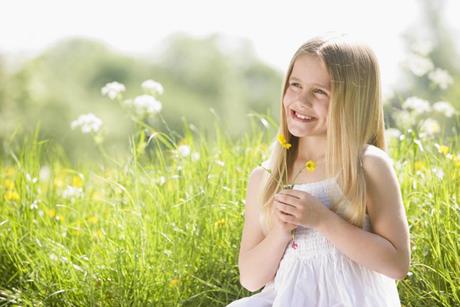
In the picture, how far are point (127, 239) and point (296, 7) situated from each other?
17782mm

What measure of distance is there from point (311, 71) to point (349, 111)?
14cm

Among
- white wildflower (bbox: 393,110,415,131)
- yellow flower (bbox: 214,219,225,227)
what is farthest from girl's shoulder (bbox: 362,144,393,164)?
white wildflower (bbox: 393,110,415,131)

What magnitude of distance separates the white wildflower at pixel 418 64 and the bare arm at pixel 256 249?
125 centimetres

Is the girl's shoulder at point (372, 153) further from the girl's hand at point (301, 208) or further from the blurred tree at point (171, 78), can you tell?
the blurred tree at point (171, 78)

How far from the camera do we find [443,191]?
2400mm

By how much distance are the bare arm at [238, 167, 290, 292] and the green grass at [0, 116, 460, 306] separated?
34cm

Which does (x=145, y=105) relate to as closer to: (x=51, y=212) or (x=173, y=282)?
(x=51, y=212)

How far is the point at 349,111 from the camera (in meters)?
1.90

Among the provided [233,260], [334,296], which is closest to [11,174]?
[233,260]

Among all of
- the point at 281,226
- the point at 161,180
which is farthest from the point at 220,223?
the point at 281,226

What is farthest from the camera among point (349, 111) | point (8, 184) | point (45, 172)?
point (45, 172)

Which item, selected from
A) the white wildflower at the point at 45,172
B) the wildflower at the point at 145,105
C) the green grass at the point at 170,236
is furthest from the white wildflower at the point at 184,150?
the white wildflower at the point at 45,172

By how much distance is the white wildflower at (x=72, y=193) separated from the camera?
3.07 metres

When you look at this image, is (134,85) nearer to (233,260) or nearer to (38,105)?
(38,105)
